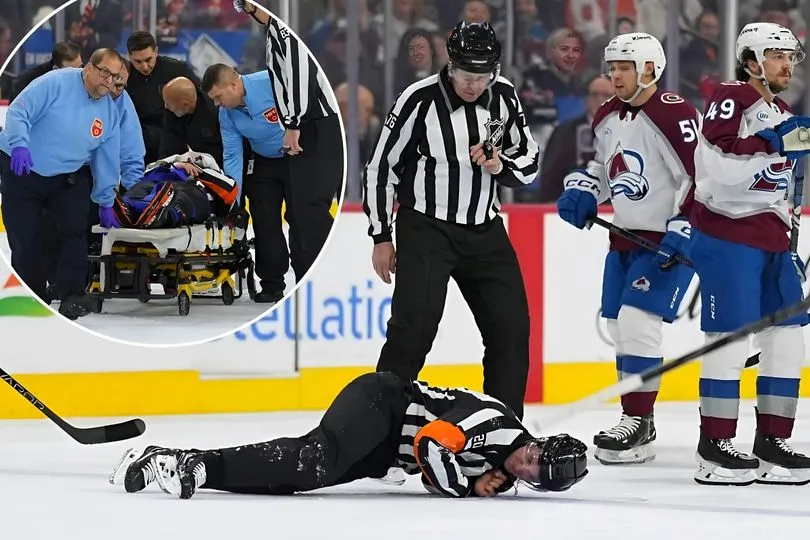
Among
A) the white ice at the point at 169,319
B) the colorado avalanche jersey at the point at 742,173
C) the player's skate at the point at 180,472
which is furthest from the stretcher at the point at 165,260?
the colorado avalanche jersey at the point at 742,173

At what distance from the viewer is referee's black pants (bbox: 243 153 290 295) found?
352 cm

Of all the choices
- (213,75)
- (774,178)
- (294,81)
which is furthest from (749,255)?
(213,75)

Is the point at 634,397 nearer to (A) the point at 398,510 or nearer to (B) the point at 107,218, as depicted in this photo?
(A) the point at 398,510

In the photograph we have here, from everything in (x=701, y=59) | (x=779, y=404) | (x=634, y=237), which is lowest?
(x=779, y=404)

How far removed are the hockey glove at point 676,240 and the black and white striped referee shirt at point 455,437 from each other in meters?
1.06

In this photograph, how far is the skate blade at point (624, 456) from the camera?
4.12 m

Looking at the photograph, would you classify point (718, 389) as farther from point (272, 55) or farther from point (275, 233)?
point (272, 55)

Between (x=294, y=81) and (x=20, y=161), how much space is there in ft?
2.31

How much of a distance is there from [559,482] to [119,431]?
55.2 inches

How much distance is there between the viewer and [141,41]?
351 cm

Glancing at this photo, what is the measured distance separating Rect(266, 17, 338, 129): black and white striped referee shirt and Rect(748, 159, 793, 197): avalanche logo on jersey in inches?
43.8

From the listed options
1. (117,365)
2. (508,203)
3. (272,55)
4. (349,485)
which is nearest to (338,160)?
(272,55)

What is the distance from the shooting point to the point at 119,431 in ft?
13.0

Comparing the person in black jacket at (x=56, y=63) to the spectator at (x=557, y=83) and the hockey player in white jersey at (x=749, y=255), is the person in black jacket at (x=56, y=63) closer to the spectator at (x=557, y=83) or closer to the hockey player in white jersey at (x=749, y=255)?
the hockey player in white jersey at (x=749, y=255)
